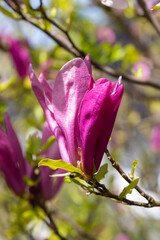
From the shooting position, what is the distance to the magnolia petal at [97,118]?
0.43 meters

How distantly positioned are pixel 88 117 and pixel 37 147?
280 mm

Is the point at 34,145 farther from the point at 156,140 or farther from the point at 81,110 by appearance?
the point at 156,140

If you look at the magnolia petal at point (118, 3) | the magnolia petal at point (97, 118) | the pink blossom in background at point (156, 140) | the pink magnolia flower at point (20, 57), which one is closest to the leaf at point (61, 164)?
the magnolia petal at point (97, 118)

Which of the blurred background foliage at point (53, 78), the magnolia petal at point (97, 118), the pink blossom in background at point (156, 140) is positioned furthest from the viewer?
the pink blossom in background at point (156, 140)

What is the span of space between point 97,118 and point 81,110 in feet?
0.10

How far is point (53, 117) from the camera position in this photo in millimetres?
497

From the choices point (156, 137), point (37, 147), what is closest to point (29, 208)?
point (37, 147)

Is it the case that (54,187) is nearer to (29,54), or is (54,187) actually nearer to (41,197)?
(41,197)

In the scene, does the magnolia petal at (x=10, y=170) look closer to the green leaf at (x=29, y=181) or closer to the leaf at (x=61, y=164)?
the green leaf at (x=29, y=181)

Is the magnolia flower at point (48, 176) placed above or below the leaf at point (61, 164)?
below

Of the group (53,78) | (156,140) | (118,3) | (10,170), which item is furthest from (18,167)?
(156,140)

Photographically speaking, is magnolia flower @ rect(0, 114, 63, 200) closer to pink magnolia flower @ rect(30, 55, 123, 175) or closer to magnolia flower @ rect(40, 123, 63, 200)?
magnolia flower @ rect(40, 123, 63, 200)

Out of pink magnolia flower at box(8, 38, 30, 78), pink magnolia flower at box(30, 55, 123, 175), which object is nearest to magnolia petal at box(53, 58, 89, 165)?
pink magnolia flower at box(30, 55, 123, 175)

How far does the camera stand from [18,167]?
71 cm
